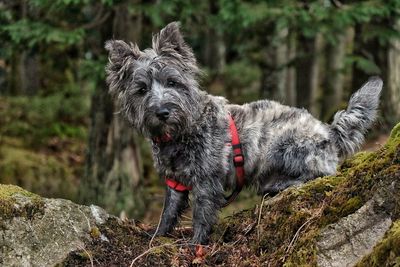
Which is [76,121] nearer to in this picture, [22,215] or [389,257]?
[22,215]

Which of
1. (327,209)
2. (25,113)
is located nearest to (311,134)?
(327,209)

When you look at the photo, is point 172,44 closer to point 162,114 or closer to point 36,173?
→ point 162,114

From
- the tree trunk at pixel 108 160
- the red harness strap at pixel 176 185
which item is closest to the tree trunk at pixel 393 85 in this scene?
the tree trunk at pixel 108 160

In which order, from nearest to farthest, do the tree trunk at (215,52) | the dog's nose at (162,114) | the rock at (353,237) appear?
the rock at (353,237)
the dog's nose at (162,114)
the tree trunk at (215,52)

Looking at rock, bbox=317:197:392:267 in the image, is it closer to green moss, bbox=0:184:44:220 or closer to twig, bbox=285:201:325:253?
twig, bbox=285:201:325:253

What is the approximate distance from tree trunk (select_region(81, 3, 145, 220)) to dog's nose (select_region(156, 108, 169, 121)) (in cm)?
584

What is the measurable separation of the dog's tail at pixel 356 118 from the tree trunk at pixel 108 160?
5783 millimetres

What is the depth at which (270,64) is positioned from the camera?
1577 cm

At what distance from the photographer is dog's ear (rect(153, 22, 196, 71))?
228 inches

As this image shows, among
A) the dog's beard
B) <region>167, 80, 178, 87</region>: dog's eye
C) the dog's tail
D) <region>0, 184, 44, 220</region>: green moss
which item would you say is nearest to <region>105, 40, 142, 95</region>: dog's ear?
<region>167, 80, 178, 87</region>: dog's eye

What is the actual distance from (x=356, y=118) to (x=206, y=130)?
4.86 feet

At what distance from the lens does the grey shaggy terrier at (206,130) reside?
558 centimetres

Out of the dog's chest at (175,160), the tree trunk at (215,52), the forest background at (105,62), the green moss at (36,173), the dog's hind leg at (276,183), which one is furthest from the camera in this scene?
the tree trunk at (215,52)

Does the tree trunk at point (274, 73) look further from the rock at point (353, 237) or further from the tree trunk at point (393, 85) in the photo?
the rock at point (353, 237)
